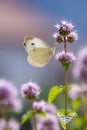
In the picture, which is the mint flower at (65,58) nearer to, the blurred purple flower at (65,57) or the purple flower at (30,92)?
the blurred purple flower at (65,57)

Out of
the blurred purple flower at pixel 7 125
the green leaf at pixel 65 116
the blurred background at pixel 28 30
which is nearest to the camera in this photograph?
the green leaf at pixel 65 116

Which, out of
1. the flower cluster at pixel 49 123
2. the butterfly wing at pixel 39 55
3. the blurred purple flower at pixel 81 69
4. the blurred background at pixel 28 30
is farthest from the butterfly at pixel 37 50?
the blurred background at pixel 28 30

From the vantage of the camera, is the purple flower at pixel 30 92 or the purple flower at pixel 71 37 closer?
the purple flower at pixel 71 37

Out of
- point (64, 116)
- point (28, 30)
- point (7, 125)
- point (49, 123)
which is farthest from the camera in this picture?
point (28, 30)

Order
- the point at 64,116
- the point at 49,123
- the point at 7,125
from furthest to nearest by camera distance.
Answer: the point at 49,123
the point at 7,125
the point at 64,116

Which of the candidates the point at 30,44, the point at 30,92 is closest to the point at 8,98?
the point at 30,92

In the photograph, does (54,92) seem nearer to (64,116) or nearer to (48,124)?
(64,116)

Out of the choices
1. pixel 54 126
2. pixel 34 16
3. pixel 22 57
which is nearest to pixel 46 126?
pixel 54 126
